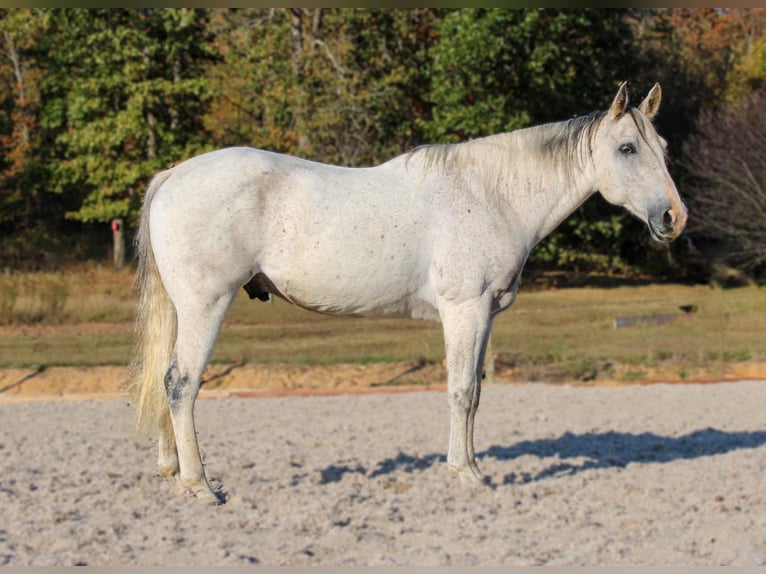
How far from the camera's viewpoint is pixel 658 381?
10797 mm

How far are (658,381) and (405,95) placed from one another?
39.6 ft

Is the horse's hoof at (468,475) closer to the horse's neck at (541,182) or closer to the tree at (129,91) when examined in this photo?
the horse's neck at (541,182)

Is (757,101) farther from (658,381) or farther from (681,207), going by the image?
(681,207)

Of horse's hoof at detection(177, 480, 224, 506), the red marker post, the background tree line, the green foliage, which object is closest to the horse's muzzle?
horse's hoof at detection(177, 480, 224, 506)

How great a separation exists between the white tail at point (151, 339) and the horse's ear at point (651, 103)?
2.70 metres

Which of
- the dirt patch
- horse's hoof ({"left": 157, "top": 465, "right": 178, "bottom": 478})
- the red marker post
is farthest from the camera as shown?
the red marker post

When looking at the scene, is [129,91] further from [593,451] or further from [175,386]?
[175,386]

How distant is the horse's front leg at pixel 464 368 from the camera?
556 centimetres

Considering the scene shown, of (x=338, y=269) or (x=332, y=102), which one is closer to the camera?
(x=338, y=269)

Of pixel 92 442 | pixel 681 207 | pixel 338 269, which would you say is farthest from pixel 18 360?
pixel 681 207

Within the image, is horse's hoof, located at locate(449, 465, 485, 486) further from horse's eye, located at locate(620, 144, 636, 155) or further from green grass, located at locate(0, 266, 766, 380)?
green grass, located at locate(0, 266, 766, 380)

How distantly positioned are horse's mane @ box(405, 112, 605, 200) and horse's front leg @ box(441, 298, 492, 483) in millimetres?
757

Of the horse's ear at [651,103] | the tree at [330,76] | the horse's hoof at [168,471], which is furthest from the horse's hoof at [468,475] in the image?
the tree at [330,76]

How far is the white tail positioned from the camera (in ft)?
18.7
